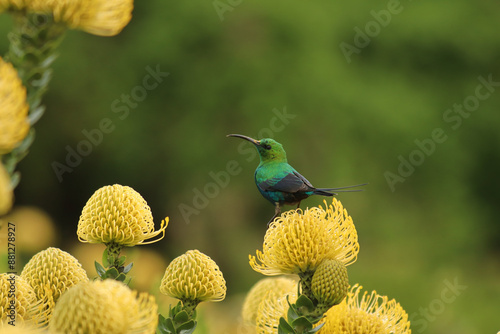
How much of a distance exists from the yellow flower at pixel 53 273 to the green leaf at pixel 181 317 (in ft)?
1.03

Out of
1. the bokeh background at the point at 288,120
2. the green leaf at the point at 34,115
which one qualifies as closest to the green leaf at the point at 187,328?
the green leaf at the point at 34,115

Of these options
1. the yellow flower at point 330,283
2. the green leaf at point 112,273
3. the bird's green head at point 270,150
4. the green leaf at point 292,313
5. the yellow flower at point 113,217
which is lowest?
the green leaf at point 112,273

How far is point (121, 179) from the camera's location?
1125 centimetres

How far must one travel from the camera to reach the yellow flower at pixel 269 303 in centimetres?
208

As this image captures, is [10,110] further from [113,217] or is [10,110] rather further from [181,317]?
[181,317]

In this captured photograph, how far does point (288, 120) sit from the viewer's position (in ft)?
33.6

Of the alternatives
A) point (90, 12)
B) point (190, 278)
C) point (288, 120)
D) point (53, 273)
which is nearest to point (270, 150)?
point (190, 278)

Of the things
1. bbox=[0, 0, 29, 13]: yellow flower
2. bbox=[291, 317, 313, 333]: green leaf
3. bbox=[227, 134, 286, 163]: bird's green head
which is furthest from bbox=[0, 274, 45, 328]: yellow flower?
bbox=[227, 134, 286, 163]: bird's green head

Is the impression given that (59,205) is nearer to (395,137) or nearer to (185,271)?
(395,137)

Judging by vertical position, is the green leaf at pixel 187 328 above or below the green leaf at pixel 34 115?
below

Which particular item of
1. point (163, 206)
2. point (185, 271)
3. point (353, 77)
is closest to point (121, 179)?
point (163, 206)

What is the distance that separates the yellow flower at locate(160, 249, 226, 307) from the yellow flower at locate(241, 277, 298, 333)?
0.19m

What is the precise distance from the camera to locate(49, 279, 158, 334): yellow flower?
1.33 meters

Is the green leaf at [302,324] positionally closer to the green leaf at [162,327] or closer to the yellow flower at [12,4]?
the green leaf at [162,327]
